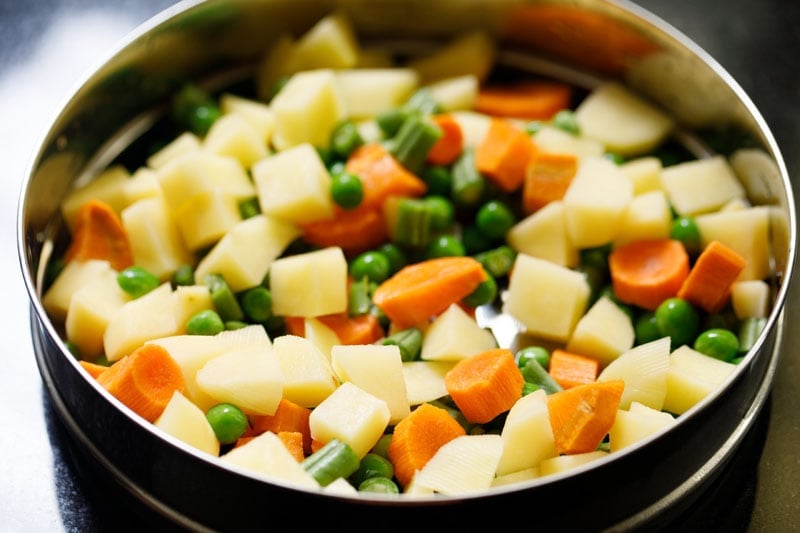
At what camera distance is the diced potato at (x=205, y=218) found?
2139mm

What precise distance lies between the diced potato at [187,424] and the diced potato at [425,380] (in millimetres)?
381

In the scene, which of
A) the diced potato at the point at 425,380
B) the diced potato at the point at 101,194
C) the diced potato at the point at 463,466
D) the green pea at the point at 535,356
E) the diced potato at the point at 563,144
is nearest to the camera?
the diced potato at the point at 463,466

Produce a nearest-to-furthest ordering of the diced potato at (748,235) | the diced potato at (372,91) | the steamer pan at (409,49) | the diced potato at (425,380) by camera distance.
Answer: the steamer pan at (409,49) < the diced potato at (425,380) < the diced potato at (748,235) < the diced potato at (372,91)

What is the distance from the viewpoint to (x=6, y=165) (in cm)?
240

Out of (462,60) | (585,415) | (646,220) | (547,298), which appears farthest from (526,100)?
(585,415)

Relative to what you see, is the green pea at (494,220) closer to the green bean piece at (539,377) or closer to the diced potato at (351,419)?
the green bean piece at (539,377)

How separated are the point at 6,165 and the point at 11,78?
33 cm

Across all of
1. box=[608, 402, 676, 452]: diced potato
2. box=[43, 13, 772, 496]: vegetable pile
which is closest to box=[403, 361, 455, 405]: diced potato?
box=[43, 13, 772, 496]: vegetable pile

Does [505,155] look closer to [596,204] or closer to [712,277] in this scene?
[596,204]

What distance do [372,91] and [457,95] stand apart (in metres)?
0.21

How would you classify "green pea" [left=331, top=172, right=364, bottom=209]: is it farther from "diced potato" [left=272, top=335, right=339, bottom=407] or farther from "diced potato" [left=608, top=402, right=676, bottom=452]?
"diced potato" [left=608, top=402, right=676, bottom=452]

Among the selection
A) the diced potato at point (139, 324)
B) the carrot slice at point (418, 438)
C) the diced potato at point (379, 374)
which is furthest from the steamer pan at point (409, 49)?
the diced potato at point (379, 374)

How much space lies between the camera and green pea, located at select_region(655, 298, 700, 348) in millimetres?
2051

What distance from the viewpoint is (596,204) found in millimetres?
2156
